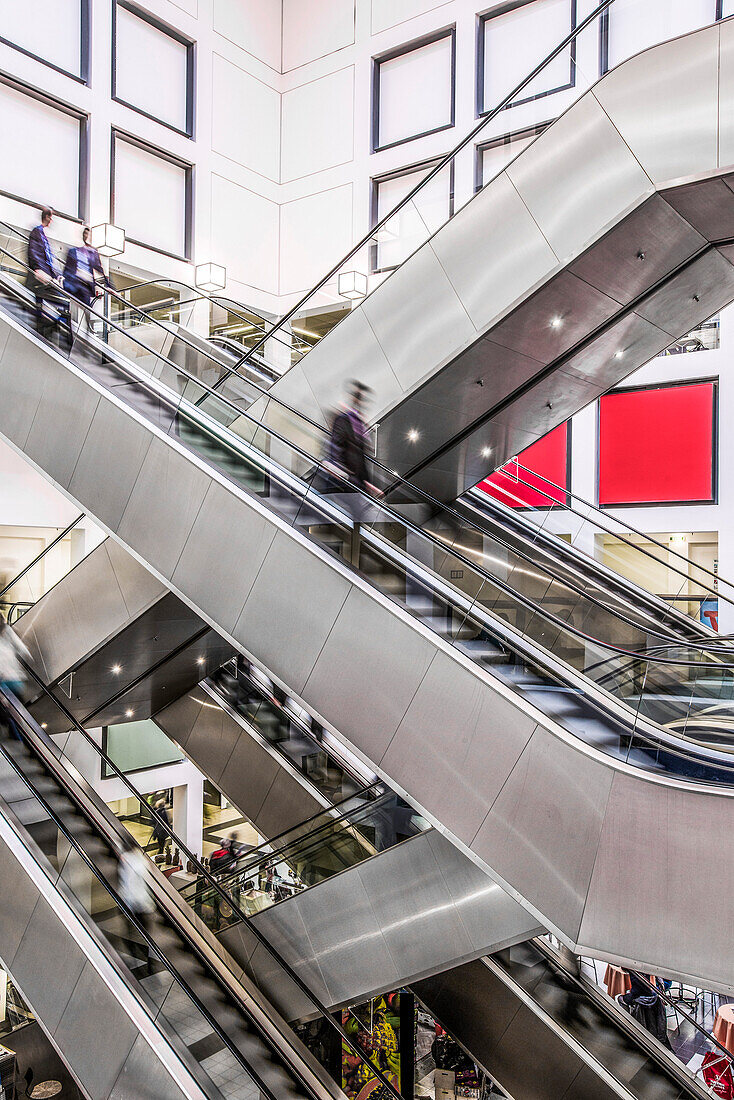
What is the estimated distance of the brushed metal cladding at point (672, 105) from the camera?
5902mm

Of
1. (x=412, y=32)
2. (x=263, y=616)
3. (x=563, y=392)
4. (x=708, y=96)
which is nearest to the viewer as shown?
(x=708, y=96)

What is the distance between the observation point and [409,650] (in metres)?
6.18

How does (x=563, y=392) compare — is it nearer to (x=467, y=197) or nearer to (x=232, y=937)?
(x=467, y=197)

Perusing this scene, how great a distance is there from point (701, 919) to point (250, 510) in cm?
463

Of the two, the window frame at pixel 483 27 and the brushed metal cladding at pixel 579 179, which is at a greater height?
the window frame at pixel 483 27

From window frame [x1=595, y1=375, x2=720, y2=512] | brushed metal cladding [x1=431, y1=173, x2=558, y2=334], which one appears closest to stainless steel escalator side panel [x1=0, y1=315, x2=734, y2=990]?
brushed metal cladding [x1=431, y1=173, x2=558, y2=334]

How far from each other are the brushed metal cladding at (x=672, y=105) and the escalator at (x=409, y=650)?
3.53m

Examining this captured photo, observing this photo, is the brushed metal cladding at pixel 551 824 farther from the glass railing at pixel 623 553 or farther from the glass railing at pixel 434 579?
the glass railing at pixel 623 553

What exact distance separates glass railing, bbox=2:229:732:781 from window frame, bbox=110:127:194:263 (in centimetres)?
782

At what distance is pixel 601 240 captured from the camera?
6523 mm

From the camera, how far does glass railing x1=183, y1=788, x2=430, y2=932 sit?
7.54 m

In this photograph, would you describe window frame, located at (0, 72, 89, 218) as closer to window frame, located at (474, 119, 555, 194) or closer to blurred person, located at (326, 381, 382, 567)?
blurred person, located at (326, 381, 382, 567)

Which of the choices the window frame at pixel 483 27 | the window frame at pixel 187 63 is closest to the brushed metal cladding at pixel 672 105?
the window frame at pixel 483 27

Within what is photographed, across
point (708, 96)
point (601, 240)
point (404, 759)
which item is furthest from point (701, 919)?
point (708, 96)
